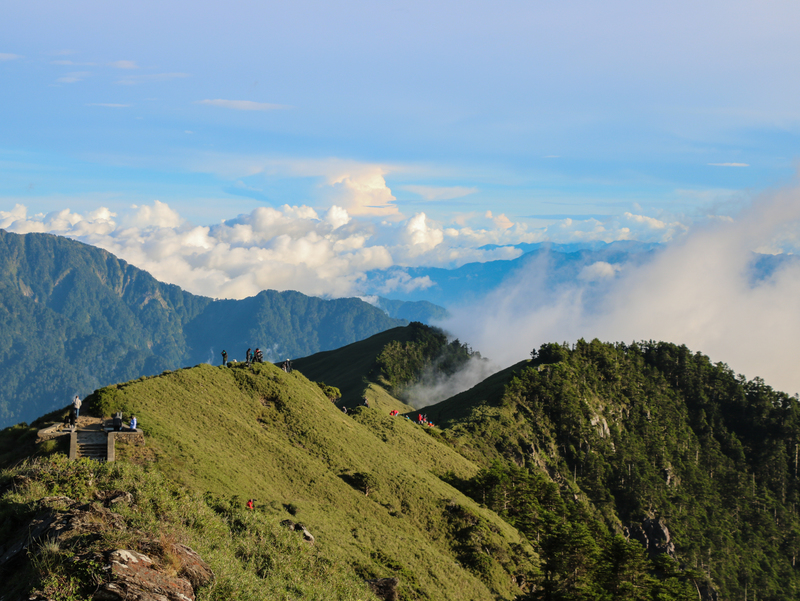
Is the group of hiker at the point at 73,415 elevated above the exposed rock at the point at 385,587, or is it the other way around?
the group of hiker at the point at 73,415

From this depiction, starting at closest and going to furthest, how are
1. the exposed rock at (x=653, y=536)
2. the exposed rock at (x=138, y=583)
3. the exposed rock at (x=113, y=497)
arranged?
the exposed rock at (x=138, y=583)
the exposed rock at (x=113, y=497)
the exposed rock at (x=653, y=536)

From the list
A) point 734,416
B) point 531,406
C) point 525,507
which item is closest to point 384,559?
point 525,507

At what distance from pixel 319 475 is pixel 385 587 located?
1617 cm

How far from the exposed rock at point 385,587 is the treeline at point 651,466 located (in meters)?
35.3

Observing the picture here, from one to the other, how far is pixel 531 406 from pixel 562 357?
120 ft

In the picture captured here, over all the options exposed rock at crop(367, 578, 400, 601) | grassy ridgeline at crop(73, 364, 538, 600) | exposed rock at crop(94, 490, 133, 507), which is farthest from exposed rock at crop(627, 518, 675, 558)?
exposed rock at crop(94, 490, 133, 507)

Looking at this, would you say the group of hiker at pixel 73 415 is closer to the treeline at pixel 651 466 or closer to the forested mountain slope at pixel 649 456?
the treeline at pixel 651 466

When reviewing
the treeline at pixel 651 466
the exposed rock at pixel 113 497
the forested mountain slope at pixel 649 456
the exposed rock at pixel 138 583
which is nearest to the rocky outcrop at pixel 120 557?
the exposed rock at pixel 138 583

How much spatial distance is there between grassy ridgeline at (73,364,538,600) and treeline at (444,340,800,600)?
51.7 ft

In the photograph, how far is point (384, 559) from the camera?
141ft

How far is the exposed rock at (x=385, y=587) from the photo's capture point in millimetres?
36844

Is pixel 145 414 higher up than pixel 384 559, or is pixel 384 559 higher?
pixel 145 414

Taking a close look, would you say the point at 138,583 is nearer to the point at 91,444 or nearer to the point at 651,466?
the point at 91,444

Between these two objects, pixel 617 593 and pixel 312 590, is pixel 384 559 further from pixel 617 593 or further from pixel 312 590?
pixel 617 593
